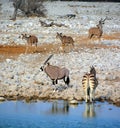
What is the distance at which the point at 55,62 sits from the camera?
21.5 metres

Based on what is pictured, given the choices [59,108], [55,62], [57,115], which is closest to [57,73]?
[59,108]

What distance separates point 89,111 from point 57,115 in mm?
834

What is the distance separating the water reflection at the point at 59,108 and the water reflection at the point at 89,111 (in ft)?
1.55

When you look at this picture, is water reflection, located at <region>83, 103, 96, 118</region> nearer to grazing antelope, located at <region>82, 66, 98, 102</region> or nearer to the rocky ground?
grazing antelope, located at <region>82, 66, 98, 102</region>

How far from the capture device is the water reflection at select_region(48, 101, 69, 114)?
1441cm

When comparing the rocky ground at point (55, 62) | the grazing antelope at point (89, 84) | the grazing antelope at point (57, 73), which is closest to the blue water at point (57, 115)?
the grazing antelope at point (89, 84)

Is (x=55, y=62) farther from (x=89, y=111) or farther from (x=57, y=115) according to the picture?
(x=57, y=115)

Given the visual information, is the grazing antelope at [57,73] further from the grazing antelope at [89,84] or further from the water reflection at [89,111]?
the water reflection at [89,111]

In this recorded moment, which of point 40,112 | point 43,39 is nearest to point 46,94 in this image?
point 40,112

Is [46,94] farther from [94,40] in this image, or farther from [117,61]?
[94,40]

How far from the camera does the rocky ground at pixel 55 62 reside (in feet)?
53.2

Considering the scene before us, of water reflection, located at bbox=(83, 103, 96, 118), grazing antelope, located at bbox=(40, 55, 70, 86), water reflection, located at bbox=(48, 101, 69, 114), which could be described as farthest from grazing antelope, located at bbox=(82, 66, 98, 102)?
grazing antelope, located at bbox=(40, 55, 70, 86)

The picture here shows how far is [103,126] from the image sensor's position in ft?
42.6

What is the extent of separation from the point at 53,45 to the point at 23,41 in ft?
5.58
